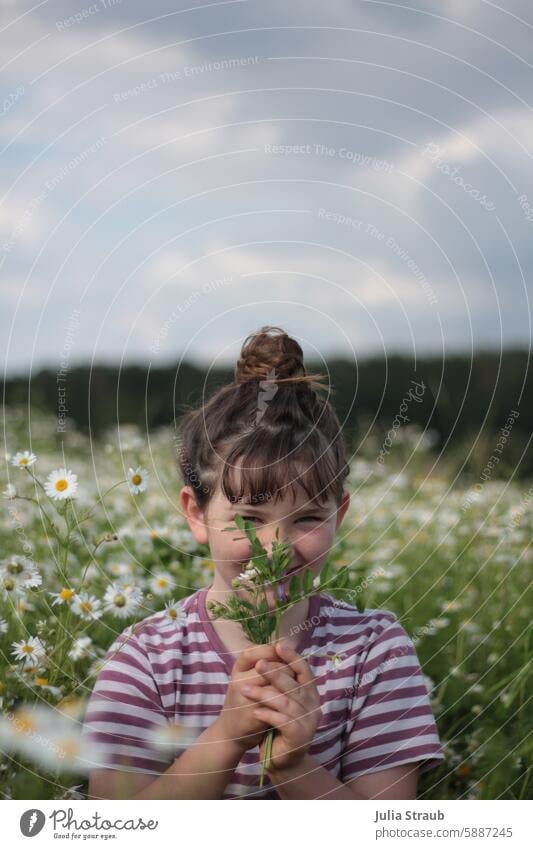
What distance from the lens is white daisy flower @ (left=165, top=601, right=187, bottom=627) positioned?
4.19 ft

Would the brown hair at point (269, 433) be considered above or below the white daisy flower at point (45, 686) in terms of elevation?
above

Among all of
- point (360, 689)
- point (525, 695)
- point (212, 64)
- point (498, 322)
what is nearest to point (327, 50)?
point (212, 64)

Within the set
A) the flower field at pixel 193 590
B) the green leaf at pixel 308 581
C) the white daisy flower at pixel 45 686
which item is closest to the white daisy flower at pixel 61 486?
the flower field at pixel 193 590

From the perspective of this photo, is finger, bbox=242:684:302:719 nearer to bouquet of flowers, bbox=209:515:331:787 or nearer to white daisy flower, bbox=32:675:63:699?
bouquet of flowers, bbox=209:515:331:787

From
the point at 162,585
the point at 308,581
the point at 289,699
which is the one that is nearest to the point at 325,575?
the point at 308,581

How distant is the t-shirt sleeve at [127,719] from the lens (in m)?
1.25

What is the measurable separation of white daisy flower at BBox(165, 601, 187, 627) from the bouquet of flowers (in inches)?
6.4

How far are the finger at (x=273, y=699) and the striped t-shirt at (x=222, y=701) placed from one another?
0.58 ft

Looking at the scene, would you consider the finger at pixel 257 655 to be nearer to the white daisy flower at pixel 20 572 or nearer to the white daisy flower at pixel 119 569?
the white daisy flower at pixel 20 572

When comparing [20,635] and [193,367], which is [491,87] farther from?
[20,635]

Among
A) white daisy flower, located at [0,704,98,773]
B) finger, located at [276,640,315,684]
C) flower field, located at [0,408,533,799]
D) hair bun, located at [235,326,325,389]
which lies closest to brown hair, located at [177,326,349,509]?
hair bun, located at [235,326,325,389]

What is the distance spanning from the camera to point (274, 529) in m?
1.20

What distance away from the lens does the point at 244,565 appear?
115cm

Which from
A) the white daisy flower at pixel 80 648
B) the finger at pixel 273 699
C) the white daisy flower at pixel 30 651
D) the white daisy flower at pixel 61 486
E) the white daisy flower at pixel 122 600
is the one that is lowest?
the white daisy flower at pixel 80 648
